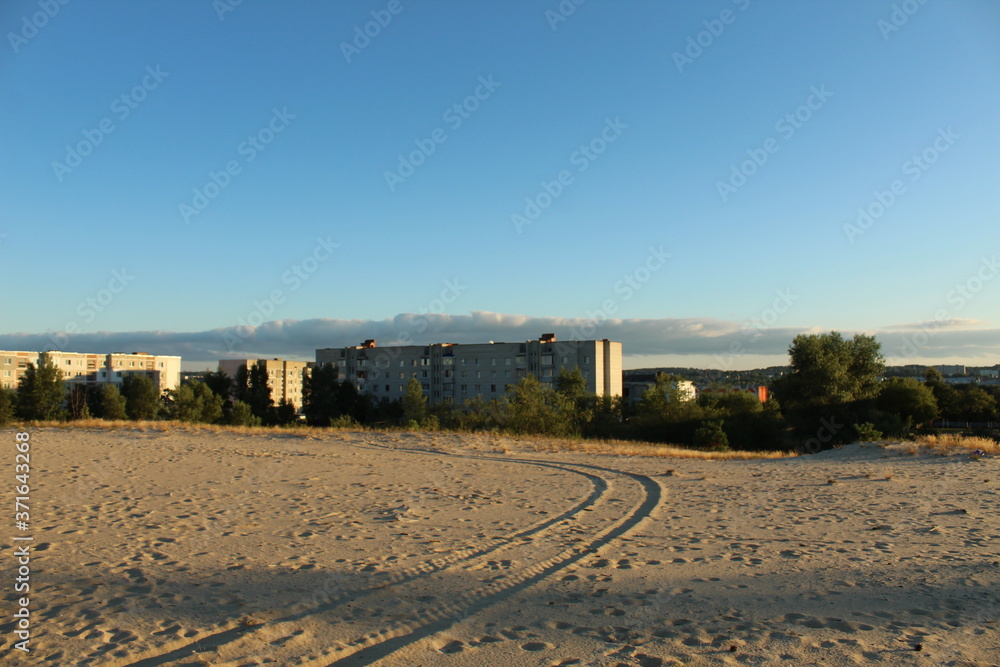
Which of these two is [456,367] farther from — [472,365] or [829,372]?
[829,372]

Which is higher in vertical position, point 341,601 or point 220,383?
point 220,383

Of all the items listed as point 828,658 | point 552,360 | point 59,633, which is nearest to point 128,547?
point 59,633

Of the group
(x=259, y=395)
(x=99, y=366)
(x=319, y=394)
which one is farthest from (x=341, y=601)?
(x=99, y=366)

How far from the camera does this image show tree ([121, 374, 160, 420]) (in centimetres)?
6550

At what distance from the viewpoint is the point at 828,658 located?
4.62 m

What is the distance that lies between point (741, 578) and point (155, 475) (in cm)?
1330

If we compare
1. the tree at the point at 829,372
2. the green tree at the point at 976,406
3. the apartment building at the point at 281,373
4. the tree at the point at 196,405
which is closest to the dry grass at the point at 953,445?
the tree at the point at 829,372

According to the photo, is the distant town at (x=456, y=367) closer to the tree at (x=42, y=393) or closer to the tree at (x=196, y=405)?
the tree at (x=196, y=405)

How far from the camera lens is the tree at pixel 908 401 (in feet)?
163

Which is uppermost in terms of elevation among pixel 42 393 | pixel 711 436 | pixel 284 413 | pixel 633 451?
pixel 42 393

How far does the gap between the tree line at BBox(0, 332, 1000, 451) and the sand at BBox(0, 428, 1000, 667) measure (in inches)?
680

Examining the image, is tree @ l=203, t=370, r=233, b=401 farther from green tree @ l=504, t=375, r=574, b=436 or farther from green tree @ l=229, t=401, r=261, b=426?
green tree @ l=504, t=375, r=574, b=436

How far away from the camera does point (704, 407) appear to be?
5044 centimetres

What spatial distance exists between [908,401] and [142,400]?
70.8 m
